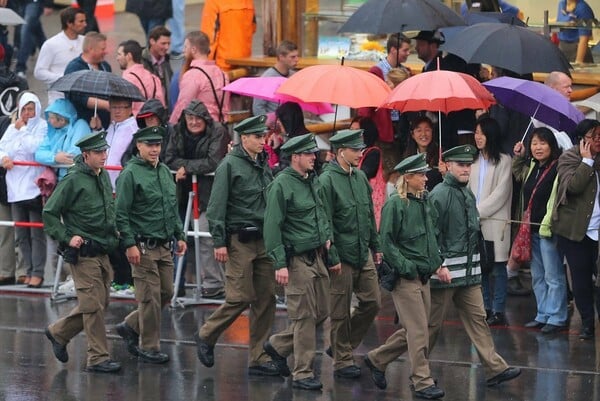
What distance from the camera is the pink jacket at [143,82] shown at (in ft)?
49.2

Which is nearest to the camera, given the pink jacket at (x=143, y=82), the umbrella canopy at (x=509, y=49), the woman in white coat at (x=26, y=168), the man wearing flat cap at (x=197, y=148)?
the umbrella canopy at (x=509, y=49)

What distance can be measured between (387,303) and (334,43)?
184 inches

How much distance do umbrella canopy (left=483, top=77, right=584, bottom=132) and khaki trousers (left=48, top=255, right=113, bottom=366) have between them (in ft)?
12.7

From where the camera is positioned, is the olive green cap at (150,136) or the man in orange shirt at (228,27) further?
the man in orange shirt at (228,27)

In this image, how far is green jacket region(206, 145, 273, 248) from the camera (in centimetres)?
1128

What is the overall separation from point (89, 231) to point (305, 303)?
1829mm

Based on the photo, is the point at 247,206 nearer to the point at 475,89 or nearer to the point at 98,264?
the point at 98,264

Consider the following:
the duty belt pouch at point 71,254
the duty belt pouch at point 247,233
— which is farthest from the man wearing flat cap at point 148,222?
the duty belt pouch at point 247,233

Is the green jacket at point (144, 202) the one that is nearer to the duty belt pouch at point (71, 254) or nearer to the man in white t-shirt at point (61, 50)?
the duty belt pouch at point (71, 254)

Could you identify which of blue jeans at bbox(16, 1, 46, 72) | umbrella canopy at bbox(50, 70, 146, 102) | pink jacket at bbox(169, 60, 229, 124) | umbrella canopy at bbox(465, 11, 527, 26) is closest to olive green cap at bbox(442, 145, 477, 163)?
umbrella canopy at bbox(465, 11, 527, 26)

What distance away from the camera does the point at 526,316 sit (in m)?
13.3

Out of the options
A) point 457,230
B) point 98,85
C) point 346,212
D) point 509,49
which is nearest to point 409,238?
point 457,230

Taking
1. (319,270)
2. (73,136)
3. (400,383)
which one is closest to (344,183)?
(319,270)

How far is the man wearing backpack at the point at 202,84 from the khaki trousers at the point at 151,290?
3232mm
